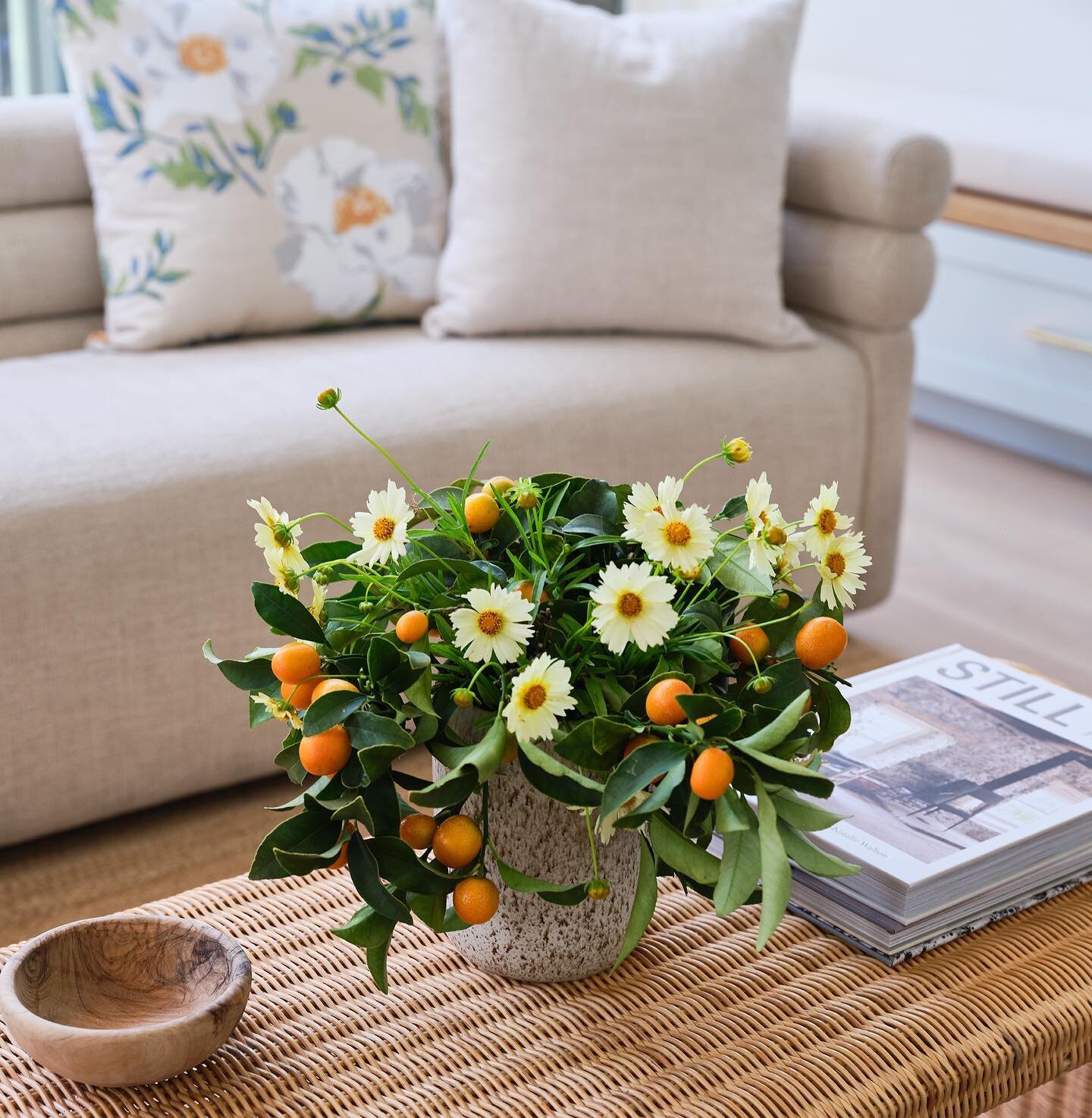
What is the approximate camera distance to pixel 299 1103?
2.36 feet

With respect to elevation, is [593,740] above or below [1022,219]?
above

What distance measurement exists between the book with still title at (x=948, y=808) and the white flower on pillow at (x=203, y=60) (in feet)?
3.91

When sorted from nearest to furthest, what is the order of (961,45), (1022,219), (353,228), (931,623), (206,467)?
1. (206,467)
2. (353,228)
3. (931,623)
4. (1022,219)
5. (961,45)

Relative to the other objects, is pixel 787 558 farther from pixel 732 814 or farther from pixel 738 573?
pixel 732 814

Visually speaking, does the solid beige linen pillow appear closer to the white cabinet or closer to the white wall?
the white cabinet

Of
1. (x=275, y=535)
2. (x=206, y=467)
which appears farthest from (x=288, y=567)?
(x=206, y=467)

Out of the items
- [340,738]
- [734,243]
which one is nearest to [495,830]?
[340,738]

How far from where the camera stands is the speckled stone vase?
77cm

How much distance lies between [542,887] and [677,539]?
196 millimetres

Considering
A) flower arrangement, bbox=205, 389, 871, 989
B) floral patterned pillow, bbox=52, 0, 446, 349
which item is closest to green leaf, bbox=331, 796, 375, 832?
flower arrangement, bbox=205, 389, 871, 989

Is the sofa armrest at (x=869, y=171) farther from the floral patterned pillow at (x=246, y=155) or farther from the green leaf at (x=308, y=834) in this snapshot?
the green leaf at (x=308, y=834)

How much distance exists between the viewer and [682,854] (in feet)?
2.32

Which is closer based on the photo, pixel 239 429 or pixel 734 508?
pixel 734 508

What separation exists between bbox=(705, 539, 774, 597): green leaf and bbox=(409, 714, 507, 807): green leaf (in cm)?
15
